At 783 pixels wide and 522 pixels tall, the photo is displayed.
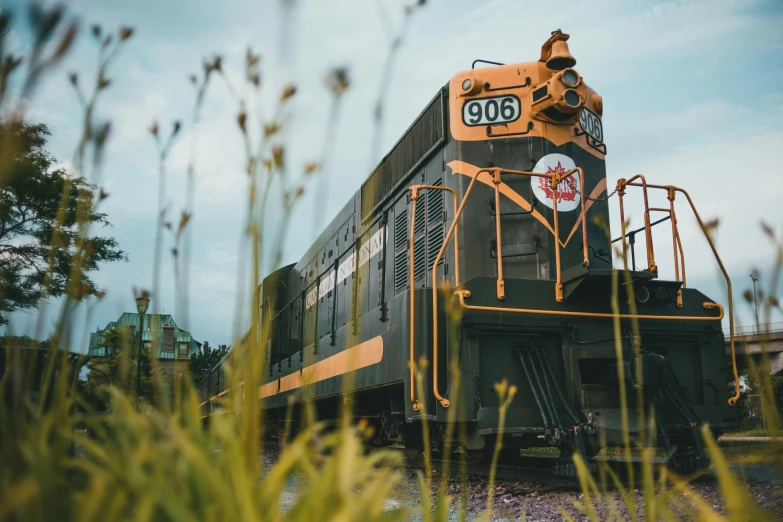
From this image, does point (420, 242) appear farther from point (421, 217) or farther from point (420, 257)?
point (421, 217)

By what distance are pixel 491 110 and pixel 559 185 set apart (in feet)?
3.30

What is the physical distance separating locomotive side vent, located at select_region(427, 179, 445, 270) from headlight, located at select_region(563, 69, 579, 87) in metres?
1.51

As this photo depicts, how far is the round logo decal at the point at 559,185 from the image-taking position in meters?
5.95

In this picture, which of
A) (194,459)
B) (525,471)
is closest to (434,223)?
(525,471)

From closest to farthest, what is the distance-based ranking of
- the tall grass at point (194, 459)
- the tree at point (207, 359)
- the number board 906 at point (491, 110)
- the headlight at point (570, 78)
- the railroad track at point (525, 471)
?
1. the tall grass at point (194, 459)
2. the tree at point (207, 359)
3. the railroad track at point (525, 471)
4. the headlight at point (570, 78)
5. the number board 906 at point (491, 110)

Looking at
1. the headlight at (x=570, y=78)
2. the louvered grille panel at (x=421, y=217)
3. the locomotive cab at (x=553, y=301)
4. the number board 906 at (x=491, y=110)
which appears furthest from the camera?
the louvered grille panel at (x=421, y=217)

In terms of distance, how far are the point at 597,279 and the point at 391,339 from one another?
5.70 feet

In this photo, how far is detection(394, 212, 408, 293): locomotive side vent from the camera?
6.59m

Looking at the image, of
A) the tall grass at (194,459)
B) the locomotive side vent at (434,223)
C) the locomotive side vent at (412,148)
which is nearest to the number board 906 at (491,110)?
the locomotive side vent at (412,148)

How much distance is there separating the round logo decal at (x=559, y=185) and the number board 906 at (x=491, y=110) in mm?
543

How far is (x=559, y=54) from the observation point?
233 inches

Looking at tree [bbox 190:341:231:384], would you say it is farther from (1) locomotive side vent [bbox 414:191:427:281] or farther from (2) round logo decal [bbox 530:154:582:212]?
(2) round logo decal [bbox 530:154:582:212]

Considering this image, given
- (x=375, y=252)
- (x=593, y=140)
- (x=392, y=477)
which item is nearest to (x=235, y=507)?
(x=392, y=477)

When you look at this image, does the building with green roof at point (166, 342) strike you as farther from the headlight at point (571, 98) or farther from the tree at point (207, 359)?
the headlight at point (571, 98)
